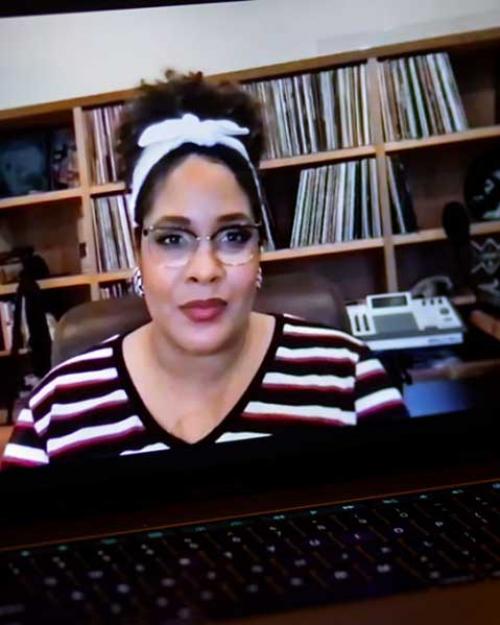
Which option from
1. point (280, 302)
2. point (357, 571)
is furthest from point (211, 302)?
point (357, 571)

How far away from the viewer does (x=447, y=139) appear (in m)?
0.75

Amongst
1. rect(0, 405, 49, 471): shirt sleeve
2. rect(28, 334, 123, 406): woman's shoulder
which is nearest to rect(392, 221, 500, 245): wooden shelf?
rect(28, 334, 123, 406): woman's shoulder

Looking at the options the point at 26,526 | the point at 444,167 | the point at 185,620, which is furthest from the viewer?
the point at 444,167

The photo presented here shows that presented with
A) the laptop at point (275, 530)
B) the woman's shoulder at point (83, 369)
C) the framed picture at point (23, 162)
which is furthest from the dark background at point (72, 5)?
the laptop at point (275, 530)

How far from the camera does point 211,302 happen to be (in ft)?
2.27

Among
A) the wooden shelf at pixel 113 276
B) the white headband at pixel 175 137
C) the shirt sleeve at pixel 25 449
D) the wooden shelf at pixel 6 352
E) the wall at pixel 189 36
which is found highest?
the wall at pixel 189 36

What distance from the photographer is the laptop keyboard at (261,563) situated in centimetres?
50

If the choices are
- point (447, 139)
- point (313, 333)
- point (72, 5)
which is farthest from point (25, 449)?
point (447, 139)

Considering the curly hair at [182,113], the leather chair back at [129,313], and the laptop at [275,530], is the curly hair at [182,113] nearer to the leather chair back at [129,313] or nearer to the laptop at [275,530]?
the leather chair back at [129,313]

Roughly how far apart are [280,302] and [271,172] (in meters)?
0.13

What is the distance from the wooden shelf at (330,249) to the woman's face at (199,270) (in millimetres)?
39

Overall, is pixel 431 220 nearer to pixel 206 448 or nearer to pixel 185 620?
pixel 206 448

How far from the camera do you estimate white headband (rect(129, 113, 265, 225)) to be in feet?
2.20

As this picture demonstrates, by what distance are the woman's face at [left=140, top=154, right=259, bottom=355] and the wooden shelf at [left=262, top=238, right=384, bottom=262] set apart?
4 centimetres
